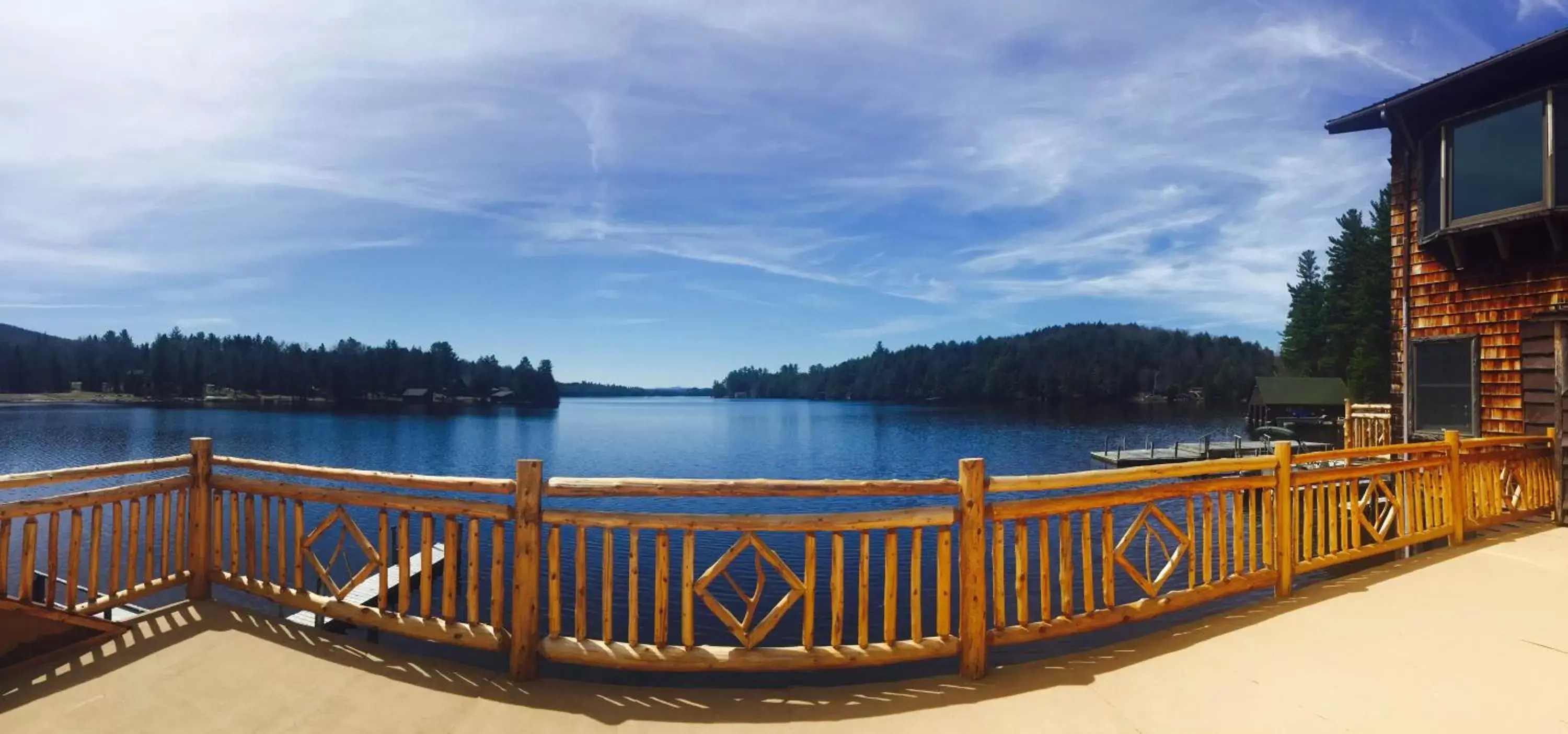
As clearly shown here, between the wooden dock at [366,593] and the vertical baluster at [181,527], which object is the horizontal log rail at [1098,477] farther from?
the vertical baluster at [181,527]

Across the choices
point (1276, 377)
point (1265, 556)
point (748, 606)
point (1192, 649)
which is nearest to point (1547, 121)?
point (1265, 556)

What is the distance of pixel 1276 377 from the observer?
55719 mm

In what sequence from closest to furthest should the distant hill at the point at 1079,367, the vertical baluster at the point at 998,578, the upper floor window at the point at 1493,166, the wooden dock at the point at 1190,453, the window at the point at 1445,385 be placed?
the vertical baluster at the point at 998,578 < the upper floor window at the point at 1493,166 < the window at the point at 1445,385 < the wooden dock at the point at 1190,453 < the distant hill at the point at 1079,367

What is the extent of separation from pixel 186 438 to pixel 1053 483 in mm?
62644

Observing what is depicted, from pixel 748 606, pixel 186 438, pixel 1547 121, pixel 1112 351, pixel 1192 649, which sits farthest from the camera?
pixel 1112 351

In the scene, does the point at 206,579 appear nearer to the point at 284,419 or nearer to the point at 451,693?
the point at 451,693

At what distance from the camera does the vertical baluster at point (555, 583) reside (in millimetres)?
4469

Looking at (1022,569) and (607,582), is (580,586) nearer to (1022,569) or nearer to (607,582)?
(607,582)

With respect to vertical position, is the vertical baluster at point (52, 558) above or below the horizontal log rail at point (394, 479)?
below

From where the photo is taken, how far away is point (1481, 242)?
1141cm

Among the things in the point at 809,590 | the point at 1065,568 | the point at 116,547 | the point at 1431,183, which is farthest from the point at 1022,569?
the point at 1431,183

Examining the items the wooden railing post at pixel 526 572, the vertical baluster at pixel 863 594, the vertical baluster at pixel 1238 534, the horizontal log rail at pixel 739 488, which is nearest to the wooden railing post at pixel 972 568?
the horizontal log rail at pixel 739 488

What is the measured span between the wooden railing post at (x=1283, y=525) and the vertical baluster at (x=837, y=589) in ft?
13.6

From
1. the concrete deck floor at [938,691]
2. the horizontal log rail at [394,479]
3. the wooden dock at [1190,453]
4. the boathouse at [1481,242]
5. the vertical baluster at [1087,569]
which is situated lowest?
Result: the wooden dock at [1190,453]
